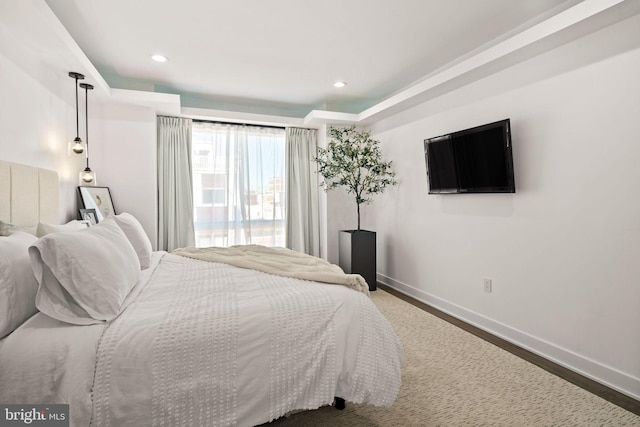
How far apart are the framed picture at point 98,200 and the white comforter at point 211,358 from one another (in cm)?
221

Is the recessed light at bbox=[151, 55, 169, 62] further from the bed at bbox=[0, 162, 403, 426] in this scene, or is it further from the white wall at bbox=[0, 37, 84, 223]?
the bed at bbox=[0, 162, 403, 426]

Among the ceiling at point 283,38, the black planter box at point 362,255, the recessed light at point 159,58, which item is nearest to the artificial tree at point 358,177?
the black planter box at point 362,255

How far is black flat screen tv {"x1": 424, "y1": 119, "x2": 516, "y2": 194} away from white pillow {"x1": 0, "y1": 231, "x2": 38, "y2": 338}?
317cm

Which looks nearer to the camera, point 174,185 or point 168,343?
point 168,343

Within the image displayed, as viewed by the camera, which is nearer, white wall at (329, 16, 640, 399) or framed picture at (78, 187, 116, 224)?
white wall at (329, 16, 640, 399)

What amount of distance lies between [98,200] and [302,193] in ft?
8.70

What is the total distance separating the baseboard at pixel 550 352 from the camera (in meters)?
2.03

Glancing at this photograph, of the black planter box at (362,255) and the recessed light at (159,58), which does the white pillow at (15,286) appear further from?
the black planter box at (362,255)

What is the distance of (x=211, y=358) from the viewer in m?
1.33

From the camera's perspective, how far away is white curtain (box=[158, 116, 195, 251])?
14.3ft

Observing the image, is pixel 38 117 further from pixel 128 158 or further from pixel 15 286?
pixel 15 286

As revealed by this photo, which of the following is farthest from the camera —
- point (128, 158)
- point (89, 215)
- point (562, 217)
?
point (128, 158)

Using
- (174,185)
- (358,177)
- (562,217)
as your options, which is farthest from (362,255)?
(174,185)

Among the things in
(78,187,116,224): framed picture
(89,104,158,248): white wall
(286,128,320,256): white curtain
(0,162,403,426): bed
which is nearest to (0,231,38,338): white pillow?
(0,162,403,426): bed
